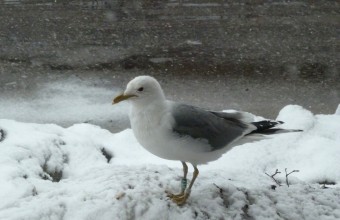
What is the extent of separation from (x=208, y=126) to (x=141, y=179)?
0.57 meters

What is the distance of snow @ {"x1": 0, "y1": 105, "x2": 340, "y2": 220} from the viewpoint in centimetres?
318

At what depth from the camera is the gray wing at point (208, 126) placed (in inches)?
125

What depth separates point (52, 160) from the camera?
4348 mm

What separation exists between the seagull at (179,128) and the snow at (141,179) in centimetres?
21

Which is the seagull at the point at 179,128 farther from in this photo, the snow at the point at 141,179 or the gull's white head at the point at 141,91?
the snow at the point at 141,179

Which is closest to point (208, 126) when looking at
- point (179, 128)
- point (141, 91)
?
point (179, 128)

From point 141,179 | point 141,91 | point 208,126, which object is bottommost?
point 141,179

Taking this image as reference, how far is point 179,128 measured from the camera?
312 centimetres

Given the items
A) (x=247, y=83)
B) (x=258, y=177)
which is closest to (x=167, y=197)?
(x=258, y=177)

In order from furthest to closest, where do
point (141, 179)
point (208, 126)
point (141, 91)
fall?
point (141, 179)
point (208, 126)
point (141, 91)

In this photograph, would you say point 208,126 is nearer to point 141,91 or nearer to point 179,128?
point 179,128

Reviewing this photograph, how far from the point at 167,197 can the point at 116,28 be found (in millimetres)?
6406

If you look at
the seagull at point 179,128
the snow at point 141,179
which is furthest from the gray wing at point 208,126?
the snow at point 141,179

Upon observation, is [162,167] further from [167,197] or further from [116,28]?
[116,28]
